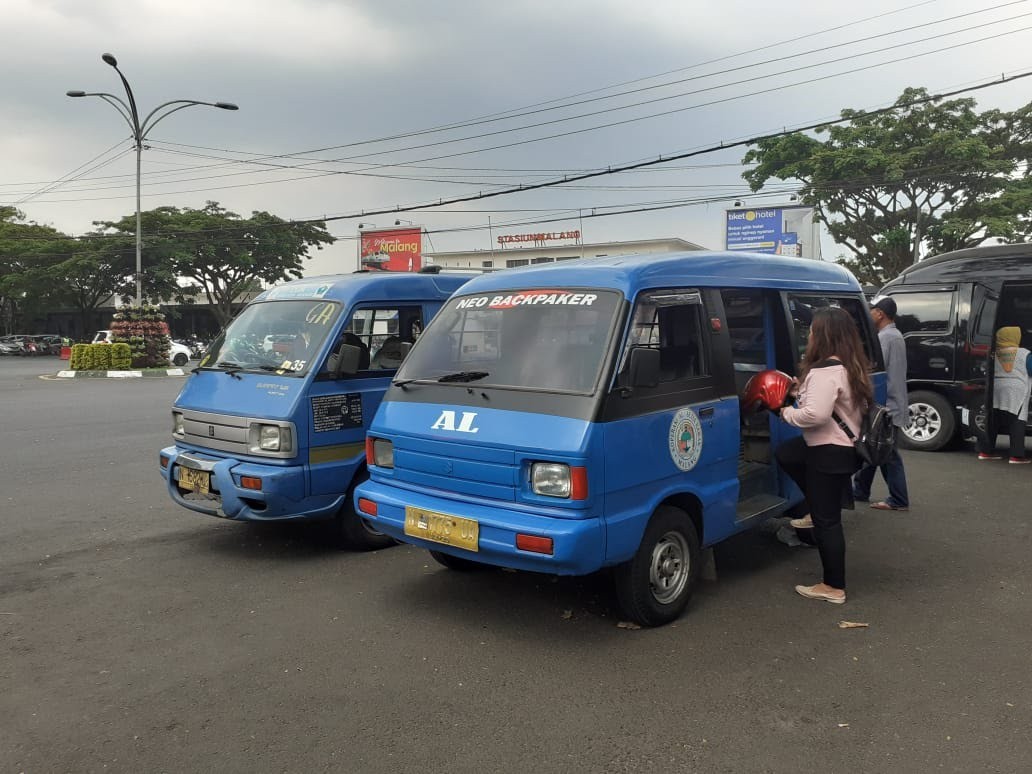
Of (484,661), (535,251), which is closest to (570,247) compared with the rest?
(535,251)

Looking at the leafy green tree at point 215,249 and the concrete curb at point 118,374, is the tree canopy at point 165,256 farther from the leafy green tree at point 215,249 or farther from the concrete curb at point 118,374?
the concrete curb at point 118,374

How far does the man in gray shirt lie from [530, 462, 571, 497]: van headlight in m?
3.86

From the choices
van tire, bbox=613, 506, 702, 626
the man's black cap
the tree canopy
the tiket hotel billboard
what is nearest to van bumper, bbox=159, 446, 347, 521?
van tire, bbox=613, 506, 702, 626

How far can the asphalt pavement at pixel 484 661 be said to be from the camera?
9.86 ft

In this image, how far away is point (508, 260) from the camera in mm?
49375

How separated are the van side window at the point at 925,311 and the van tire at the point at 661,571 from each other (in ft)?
22.2

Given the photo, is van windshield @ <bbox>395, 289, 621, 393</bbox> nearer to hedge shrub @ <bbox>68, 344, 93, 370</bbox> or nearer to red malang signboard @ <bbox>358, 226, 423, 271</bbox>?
hedge shrub @ <bbox>68, 344, 93, 370</bbox>

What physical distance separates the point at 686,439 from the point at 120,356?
26489 millimetres

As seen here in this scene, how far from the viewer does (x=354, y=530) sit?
559cm

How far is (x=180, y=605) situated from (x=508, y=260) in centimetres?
4584

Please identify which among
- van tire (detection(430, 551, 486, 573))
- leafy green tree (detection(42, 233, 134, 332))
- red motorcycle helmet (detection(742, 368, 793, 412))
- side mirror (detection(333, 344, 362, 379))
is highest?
leafy green tree (detection(42, 233, 134, 332))

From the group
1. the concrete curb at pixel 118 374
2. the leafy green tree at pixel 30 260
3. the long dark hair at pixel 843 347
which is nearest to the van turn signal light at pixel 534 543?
the long dark hair at pixel 843 347

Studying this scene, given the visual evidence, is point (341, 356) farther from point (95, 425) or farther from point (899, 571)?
point (95, 425)

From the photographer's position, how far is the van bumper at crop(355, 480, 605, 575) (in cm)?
362
